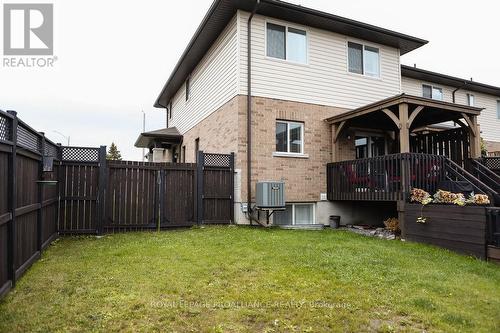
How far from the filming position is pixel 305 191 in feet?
33.8

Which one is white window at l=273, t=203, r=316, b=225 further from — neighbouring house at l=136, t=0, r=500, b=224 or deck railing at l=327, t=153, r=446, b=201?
deck railing at l=327, t=153, r=446, b=201

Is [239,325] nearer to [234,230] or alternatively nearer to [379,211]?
[234,230]

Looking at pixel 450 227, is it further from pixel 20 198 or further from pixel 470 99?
pixel 470 99

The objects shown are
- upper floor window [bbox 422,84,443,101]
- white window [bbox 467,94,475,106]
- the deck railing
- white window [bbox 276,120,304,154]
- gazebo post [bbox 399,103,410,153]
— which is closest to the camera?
the deck railing

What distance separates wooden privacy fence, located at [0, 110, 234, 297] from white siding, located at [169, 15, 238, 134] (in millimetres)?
2526

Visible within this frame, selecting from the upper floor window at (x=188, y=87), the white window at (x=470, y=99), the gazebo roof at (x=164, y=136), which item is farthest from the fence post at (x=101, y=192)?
the white window at (x=470, y=99)

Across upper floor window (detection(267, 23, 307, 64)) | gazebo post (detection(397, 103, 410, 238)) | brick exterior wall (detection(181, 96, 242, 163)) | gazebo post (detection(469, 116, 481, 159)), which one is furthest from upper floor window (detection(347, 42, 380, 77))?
brick exterior wall (detection(181, 96, 242, 163))

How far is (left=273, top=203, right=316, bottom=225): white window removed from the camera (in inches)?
399

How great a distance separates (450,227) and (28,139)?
754 cm

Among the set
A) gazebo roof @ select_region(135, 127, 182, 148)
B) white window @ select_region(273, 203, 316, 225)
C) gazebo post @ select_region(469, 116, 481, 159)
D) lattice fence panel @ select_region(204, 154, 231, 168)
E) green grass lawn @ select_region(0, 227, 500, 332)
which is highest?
gazebo roof @ select_region(135, 127, 182, 148)

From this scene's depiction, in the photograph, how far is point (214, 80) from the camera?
11875mm

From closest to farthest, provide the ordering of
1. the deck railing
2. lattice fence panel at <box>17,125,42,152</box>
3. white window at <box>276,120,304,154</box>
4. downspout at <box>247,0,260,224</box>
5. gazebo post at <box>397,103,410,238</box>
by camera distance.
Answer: lattice fence panel at <box>17,125,42,152</box> → gazebo post at <box>397,103,410,238</box> → the deck railing → downspout at <box>247,0,260,224</box> → white window at <box>276,120,304,154</box>

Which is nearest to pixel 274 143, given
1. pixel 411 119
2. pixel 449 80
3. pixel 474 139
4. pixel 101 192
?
pixel 411 119

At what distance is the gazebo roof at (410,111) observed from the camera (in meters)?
8.34
